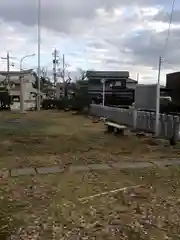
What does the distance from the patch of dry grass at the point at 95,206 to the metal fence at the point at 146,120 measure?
202 inches

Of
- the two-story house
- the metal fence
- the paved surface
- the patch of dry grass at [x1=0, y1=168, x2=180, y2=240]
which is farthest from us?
the two-story house

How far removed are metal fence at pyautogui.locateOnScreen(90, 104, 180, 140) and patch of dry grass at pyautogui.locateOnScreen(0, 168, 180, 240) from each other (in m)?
5.14

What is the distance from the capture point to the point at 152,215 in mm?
4211

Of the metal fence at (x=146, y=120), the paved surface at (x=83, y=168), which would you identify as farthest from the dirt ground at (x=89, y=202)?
the metal fence at (x=146, y=120)

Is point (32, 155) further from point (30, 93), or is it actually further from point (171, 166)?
point (30, 93)

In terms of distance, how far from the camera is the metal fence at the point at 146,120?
11.3 metres

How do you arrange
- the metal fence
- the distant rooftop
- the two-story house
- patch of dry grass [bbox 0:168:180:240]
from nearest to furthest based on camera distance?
patch of dry grass [bbox 0:168:180:240] → the metal fence → the two-story house → the distant rooftop

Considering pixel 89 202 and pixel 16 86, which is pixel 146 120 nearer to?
pixel 89 202

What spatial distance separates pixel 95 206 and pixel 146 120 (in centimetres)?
992

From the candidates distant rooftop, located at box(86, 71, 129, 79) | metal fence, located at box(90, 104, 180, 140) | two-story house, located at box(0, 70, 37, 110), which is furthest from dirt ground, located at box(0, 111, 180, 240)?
distant rooftop, located at box(86, 71, 129, 79)

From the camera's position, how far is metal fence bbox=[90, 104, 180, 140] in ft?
37.1

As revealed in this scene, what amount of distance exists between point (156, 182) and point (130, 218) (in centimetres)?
174

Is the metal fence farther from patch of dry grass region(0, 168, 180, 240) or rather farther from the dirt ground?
patch of dry grass region(0, 168, 180, 240)

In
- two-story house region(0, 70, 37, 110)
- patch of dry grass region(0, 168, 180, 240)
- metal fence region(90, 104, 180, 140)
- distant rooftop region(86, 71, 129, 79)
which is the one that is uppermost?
distant rooftop region(86, 71, 129, 79)
